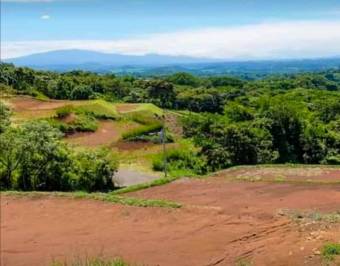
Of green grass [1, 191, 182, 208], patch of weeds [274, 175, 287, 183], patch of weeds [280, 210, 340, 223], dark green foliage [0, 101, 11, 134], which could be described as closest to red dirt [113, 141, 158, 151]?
dark green foliage [0, 101, 11, 134]

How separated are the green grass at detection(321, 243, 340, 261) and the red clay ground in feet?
0.57

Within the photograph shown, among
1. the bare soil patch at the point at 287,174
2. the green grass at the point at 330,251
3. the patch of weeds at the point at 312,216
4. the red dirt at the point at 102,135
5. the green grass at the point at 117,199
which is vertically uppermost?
the green grass at the point at 330,251

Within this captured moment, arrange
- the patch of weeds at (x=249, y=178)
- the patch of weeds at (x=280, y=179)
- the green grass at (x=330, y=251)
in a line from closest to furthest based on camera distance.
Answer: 1. the green grass at (x=330, y=251)
2. the patch of weeds at (x=280, y=179)
3. the patch of weeds at (x=249, y=178)

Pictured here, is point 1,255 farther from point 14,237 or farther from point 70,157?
point 70,157

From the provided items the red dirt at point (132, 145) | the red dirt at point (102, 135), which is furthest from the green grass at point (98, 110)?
the red dirt at point (132, 145)

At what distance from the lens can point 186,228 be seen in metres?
14.7

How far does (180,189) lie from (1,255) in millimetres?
A: 9189

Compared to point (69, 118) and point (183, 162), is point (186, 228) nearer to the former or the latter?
point (183, 162)

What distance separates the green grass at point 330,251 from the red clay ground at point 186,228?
6.9 inches

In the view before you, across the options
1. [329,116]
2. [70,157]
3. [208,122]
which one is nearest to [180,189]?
[70,157]

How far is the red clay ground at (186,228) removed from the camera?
11852mm

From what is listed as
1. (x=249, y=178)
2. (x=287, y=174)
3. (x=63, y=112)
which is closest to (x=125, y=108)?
(x=63, y=112)

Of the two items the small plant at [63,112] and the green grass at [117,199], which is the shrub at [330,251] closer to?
the green grass at [117,199]

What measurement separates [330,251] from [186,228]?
16.2ft
